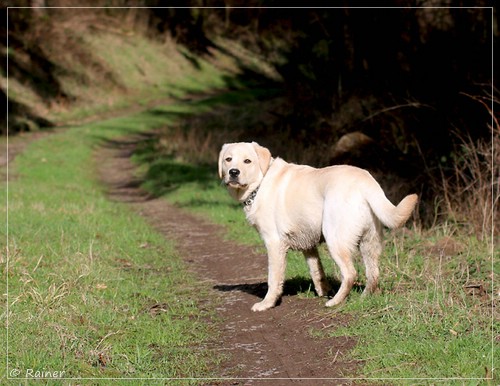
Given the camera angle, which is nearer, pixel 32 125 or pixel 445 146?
pixel 445 146

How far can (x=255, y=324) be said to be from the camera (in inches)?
251

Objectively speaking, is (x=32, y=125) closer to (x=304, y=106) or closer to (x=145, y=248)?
(x=304, y=106)

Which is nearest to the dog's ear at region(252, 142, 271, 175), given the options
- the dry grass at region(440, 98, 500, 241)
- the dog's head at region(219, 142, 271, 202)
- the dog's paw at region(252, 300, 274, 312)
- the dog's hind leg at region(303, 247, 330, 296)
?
the dog's head at region(219, 142, 271, 202)

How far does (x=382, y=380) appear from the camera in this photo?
187 inches

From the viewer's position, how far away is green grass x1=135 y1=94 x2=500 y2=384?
16.0 ft

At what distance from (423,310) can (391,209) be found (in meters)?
0.80

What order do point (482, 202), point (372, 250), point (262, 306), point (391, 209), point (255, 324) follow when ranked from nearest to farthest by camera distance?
1. point (391, 209)
2. point (372, 250)
3. point (255, 324)
4. point (262, 306)
5. point (482, 202)

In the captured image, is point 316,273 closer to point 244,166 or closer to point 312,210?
point 312,210

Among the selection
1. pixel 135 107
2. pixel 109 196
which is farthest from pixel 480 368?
pixel 135 107

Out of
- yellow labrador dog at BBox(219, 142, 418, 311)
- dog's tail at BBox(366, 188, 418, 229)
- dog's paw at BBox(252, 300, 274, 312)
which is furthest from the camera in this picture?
dog's paw at BBox(252, 300, 274, 312)

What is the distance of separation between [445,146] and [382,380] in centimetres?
939

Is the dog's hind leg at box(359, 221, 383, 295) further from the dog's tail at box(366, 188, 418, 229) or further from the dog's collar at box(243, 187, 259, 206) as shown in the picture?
the dog's collar at box(243, 187, 259, 206)

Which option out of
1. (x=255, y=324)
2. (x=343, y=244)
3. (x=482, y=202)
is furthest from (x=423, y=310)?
(x=482, y=202)

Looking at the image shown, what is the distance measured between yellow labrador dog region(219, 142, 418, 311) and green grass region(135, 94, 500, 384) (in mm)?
400
